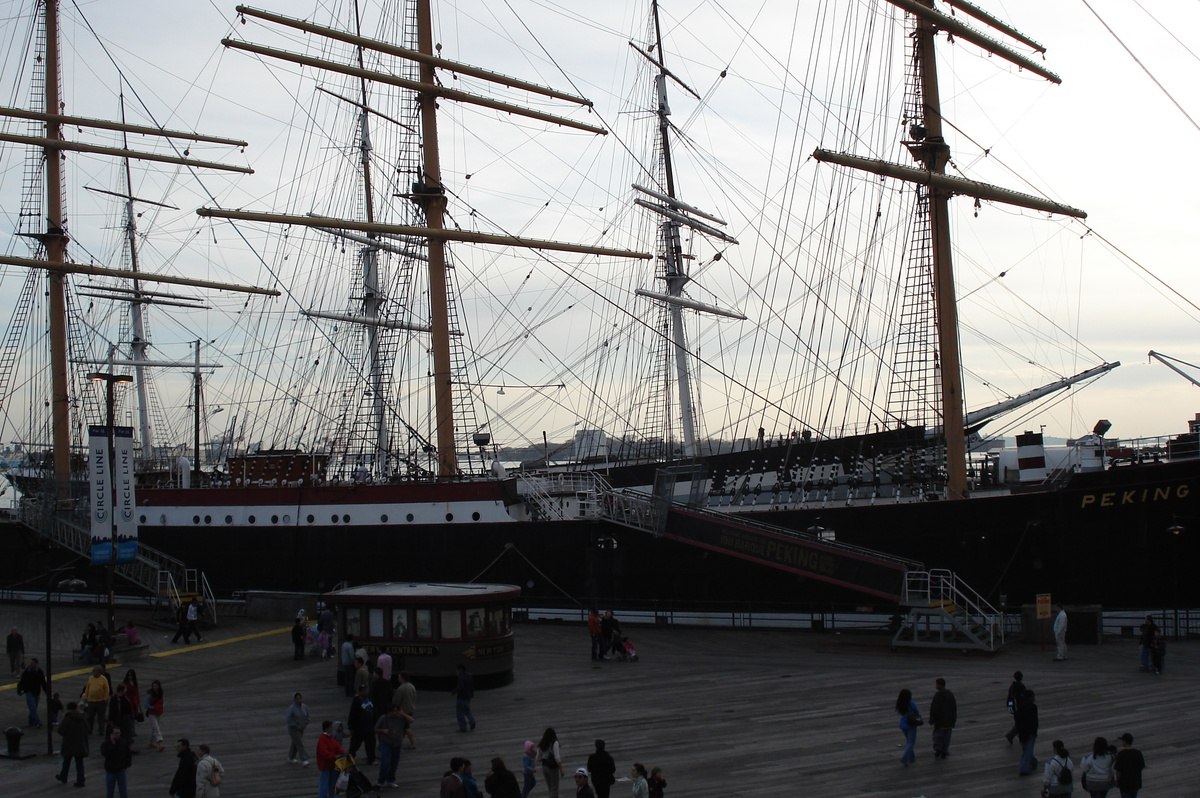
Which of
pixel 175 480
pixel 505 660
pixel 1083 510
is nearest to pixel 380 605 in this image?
pixel 505 660

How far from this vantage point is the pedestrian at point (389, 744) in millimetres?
10969

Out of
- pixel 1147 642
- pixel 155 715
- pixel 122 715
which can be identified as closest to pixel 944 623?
pixel 1147 642

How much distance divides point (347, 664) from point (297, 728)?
421 centimetres

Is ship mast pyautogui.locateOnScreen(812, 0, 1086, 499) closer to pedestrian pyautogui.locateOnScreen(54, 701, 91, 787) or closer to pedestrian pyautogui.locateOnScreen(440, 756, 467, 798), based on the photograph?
pedestrian pyautogui.locateOnScreen(440, 756, 467, 798)

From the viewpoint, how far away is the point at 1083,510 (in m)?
19.7

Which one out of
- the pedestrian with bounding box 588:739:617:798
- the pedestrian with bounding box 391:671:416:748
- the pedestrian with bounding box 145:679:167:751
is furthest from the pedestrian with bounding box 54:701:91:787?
the pedestrian with bounding box 588:739:617:798

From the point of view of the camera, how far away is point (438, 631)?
1645 centimetres

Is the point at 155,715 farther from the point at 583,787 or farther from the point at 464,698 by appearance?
the point at 583,787

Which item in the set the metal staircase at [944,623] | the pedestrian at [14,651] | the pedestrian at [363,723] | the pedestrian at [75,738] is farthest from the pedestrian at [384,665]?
the metal staircase at [944,623]

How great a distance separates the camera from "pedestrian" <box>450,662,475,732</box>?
13.3 m

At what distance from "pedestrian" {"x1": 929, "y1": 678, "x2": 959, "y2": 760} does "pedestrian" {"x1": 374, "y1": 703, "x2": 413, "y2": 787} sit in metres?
5.78

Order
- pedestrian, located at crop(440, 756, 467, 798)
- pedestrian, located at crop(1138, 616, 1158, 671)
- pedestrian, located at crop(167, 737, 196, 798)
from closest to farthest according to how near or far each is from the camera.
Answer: pedestrian, located at crop(440, 756, 467, 798), pedestrian, located at crop(167, 737, 196, 798), pedestrian, located at crop(1138, 616, 1158, 671)

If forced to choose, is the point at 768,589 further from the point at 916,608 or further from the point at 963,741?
the point at 963,741

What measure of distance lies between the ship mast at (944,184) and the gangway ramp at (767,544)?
3264mm
